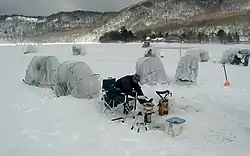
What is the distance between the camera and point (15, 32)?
156 meters

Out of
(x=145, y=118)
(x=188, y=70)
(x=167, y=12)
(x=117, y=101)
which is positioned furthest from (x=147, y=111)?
(x=167, y=12)

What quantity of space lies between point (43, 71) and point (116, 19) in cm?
13865

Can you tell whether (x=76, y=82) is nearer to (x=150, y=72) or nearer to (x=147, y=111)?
(x=147, y=111)

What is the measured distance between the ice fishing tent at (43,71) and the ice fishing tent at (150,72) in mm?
3342

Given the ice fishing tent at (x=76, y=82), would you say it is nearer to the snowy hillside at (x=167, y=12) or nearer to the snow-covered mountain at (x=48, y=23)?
the snowy hillside at (x=167, y=12)

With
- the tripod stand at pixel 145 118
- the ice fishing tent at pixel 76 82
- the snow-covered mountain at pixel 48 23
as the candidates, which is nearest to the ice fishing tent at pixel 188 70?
the ice fishing tent at pixel 76 82

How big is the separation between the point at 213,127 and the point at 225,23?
10165 centimetres

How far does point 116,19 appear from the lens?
149375mm

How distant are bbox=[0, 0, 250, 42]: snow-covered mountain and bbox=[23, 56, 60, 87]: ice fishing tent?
11899 centimetres

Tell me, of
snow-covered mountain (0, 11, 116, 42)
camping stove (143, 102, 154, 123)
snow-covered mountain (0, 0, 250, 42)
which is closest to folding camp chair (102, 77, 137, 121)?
camping stove (143, 102, 154, 123)

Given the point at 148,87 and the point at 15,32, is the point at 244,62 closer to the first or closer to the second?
the point at 148,87

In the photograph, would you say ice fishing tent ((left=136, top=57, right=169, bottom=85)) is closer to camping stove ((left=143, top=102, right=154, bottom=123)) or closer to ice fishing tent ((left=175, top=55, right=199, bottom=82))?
ice fishing tent ((left=175, top=55, right=199, bottom=82))

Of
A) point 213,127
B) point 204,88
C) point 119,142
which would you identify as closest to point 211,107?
point 213,127

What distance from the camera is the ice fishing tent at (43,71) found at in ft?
41.8
